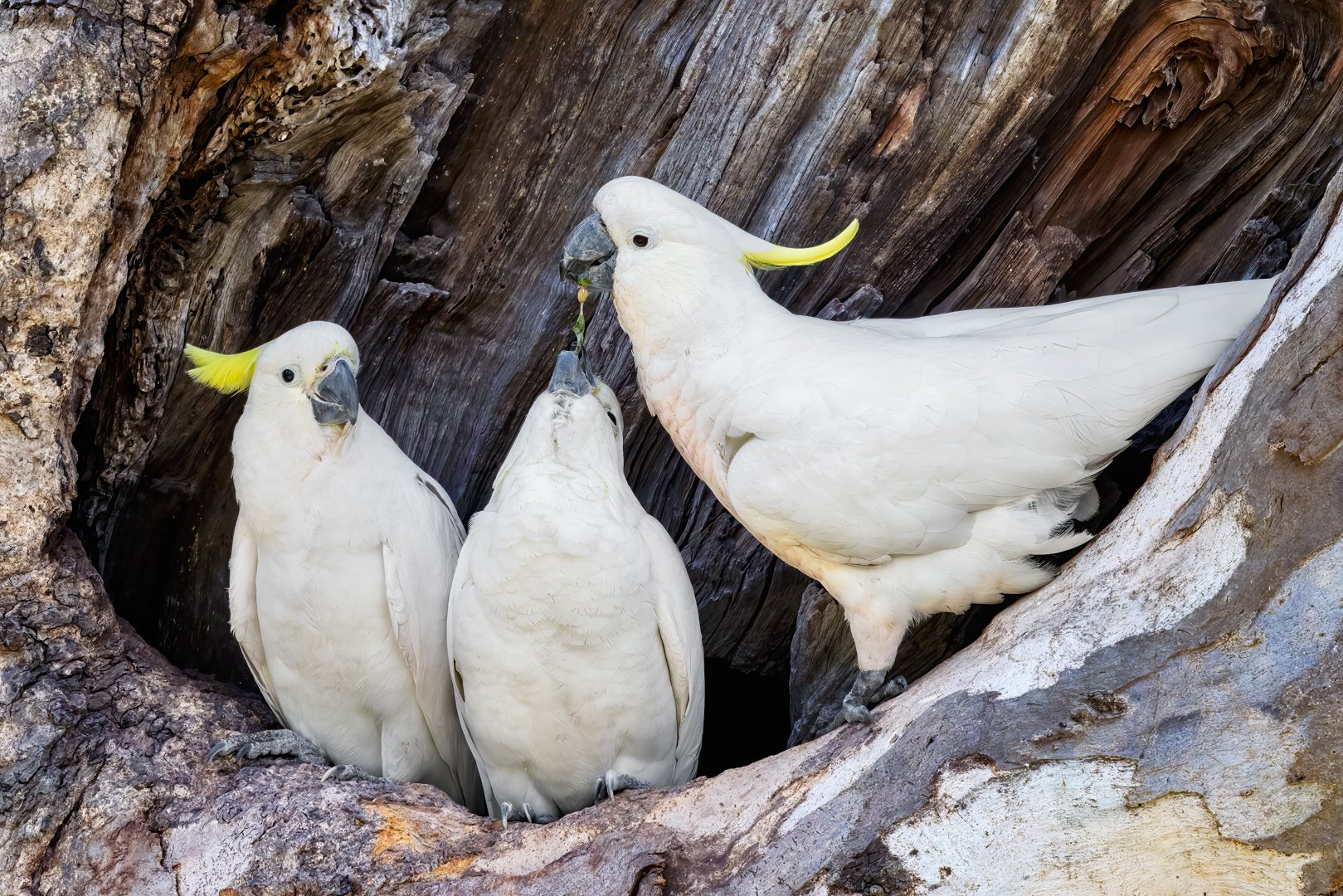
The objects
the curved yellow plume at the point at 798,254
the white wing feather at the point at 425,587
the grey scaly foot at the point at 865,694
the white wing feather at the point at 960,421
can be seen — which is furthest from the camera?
the white wing feather at the point at 425,587

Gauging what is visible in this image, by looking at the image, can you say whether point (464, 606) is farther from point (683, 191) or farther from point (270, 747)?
point (683, 191)

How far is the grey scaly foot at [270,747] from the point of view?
2568 mm

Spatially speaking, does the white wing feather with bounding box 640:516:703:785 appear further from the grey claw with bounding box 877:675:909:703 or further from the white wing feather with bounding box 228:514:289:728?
the white wing feather with bounding box 228:514:289:728

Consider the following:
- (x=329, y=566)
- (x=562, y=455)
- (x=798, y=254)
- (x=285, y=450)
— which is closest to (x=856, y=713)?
(x=562, y=455)

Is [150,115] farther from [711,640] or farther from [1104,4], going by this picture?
[1104,4]

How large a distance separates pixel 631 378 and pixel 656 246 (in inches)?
27.2

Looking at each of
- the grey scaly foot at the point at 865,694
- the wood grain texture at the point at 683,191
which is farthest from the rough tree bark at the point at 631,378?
the grey scaly foot at the point at 865,694

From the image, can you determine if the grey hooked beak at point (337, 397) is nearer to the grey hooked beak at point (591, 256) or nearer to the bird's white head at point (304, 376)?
the bird's white head at point (304, 376)

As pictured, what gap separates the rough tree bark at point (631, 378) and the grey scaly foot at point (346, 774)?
89 mm

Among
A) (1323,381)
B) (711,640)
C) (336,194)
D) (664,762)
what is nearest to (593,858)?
(664,762)

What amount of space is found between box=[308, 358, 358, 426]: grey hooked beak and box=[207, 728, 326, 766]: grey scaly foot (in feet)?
2.40

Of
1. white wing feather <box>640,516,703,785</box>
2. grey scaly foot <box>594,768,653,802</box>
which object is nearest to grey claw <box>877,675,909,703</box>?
white wing feather <box>640,516,703,785</box>

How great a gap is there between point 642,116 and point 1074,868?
2086 mm

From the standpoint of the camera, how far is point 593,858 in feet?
7.11
